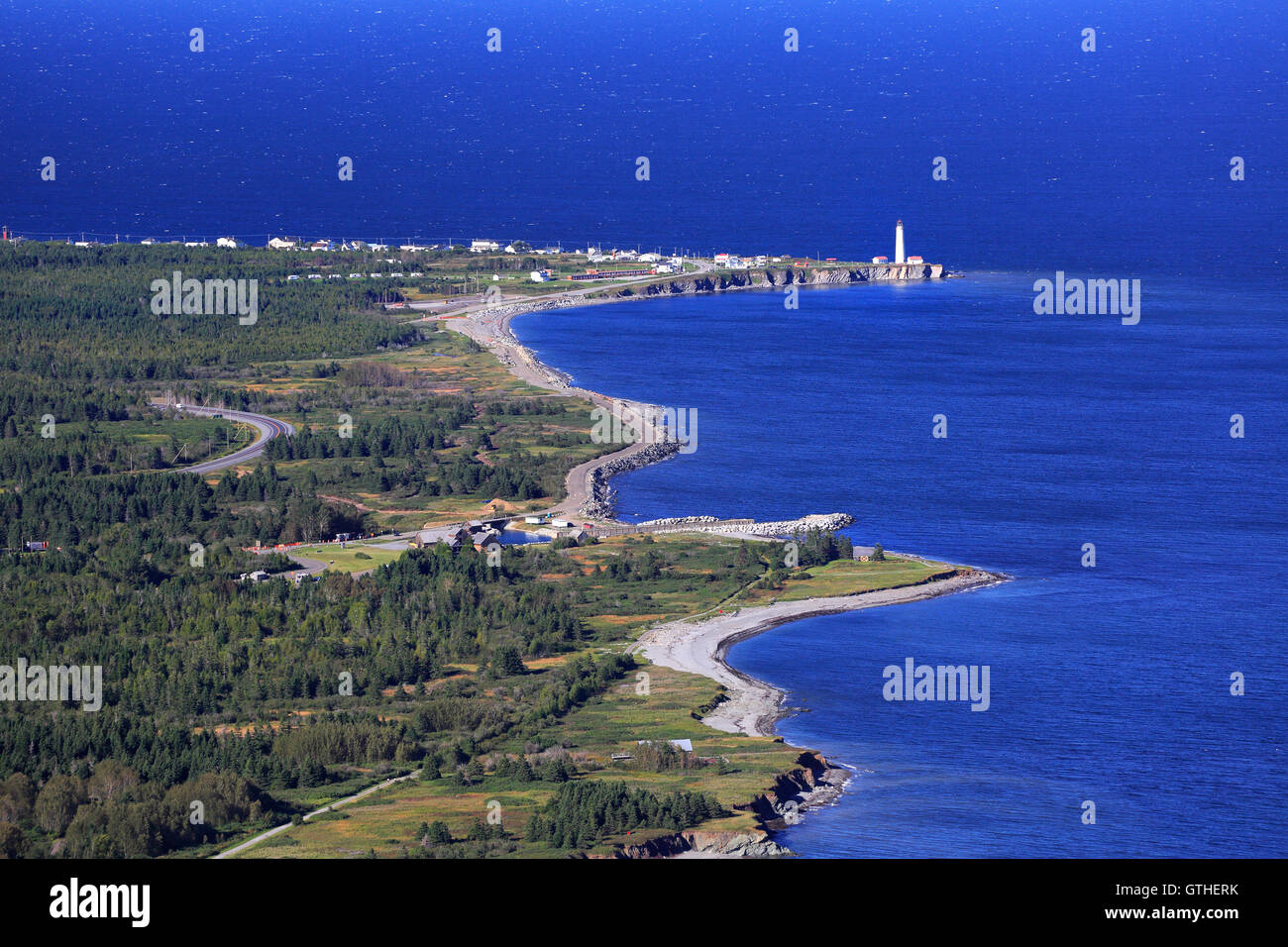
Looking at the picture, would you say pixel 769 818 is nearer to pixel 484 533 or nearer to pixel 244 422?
pixel 484 533

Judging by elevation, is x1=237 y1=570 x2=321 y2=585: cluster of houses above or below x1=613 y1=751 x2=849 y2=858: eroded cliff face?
above

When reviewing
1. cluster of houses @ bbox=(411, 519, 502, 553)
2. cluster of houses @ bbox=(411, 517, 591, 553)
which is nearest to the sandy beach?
cluster of houses @ bbox=(411, 517, 591, 553)

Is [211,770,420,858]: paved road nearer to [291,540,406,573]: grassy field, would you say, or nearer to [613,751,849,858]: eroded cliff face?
[613,751,849,858]: eroded cliff face

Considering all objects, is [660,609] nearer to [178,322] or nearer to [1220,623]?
[1220,623]

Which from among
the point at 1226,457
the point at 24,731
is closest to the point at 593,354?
the point at 1226,457

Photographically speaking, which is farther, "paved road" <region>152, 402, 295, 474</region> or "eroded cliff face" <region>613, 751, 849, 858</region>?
"paved road" <region>152, 402, 295, 474</region>

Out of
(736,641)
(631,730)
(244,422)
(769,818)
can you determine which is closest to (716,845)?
(769,818)
